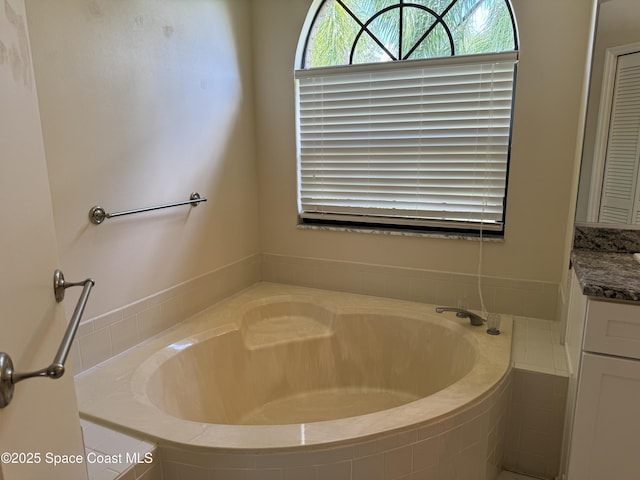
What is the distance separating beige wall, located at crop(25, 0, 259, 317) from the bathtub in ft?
1.12

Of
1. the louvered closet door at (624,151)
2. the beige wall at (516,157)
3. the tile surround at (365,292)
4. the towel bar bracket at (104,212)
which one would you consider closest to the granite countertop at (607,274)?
the louvered closet door at (624,151)

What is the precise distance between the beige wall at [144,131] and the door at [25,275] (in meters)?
0.76

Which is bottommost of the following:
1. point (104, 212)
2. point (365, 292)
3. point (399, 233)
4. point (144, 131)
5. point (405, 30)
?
point (365, 292)

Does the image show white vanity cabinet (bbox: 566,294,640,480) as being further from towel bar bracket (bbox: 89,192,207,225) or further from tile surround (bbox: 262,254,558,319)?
towel bar bracket (bbox: 89,192,207,225)

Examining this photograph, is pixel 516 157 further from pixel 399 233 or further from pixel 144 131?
pixel 144 131

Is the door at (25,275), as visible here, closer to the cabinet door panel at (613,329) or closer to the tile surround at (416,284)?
the cabinet door panel at (613,329)

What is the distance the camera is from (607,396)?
1.43 m

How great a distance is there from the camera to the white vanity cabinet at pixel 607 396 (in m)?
1.38

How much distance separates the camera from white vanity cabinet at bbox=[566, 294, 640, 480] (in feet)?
4.52

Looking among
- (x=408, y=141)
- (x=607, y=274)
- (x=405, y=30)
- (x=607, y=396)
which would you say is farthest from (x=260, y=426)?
(x=405, y=30)

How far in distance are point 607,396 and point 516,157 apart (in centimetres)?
116

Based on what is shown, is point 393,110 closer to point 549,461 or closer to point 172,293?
point 172,293

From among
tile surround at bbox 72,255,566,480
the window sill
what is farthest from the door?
the window sill

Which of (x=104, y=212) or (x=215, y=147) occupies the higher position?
(x=215, y=147)
